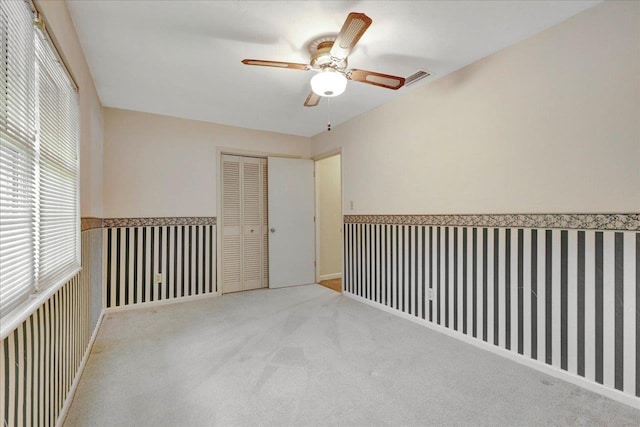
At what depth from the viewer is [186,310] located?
3.52m

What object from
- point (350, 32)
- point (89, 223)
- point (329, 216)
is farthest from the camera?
point (329, 216)

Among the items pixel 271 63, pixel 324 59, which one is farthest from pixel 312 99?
pixel 271 63

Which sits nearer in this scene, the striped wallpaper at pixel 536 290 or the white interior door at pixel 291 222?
the striped wallpaper at pixel 536 290

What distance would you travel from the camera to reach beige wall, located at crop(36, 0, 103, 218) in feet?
5.47

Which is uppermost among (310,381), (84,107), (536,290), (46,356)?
(84,107)

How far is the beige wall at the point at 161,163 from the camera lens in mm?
3516

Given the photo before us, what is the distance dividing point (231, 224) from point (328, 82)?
283cm

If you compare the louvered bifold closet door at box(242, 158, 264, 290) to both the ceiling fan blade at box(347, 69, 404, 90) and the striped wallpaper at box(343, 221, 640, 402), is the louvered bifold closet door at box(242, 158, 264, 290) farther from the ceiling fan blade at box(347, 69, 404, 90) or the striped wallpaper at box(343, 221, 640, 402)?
the ceiling fan blade at box(347, 69, 404, 90)

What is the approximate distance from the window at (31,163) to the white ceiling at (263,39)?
0.58m

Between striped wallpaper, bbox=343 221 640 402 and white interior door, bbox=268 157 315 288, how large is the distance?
179cm

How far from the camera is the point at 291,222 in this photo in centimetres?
468

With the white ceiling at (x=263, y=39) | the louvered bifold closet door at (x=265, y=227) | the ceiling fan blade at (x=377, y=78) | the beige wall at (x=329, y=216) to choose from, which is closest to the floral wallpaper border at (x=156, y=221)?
the louvered bifold closet door at (x=265, y=227)

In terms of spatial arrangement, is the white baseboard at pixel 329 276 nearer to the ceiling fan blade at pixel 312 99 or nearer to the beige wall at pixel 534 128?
the beige wall at pixel 534 128

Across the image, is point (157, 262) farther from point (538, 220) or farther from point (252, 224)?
point (538, 220)
